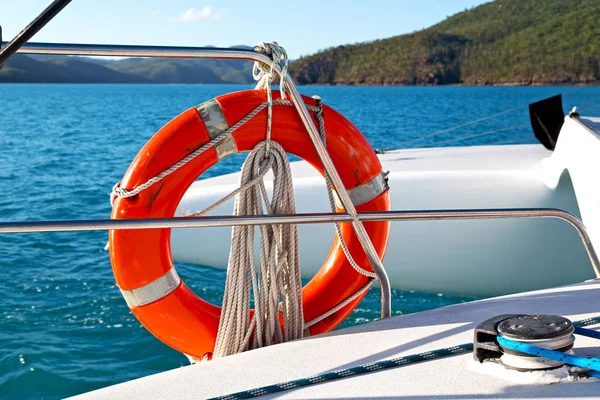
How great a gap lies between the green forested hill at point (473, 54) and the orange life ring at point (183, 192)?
124 ft

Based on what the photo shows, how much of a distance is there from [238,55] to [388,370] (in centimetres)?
80

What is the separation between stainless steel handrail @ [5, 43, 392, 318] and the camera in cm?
154

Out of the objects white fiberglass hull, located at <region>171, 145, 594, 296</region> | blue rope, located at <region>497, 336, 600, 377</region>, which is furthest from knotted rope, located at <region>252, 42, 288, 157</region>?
white fiberglass hull, located at <region>171, 145, 594, 296</region>

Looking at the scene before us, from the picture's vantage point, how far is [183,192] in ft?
6.29

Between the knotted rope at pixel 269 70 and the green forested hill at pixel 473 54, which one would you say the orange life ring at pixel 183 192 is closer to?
the knotted rope at pixel 269 70

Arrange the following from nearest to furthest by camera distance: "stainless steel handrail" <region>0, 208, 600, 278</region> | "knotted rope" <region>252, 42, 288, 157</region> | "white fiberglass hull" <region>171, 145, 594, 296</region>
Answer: "stainless steel handrail" <region>0, 208, 600, 278</region>, "knotted rope" <region>252, 42, 288, 157</region>, "white fiberglass hull" <region>171, 145, 594, 296</region>

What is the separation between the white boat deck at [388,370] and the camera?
133 centimetres

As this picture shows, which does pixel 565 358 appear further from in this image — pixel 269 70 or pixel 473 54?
pixel 473 54

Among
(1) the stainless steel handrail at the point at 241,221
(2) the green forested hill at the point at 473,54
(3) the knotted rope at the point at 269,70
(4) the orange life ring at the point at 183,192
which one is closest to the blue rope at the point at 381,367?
(1) the stainless steel handrail at the point at 241,221

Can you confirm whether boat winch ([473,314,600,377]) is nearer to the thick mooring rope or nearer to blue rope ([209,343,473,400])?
blue rope ([209,343,473,400])

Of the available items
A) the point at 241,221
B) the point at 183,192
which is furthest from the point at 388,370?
the point at 183,192

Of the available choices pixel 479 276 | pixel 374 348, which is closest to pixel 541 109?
pixel 479 276

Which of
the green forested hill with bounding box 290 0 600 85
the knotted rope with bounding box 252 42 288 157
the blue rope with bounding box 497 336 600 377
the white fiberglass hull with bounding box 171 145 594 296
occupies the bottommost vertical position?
the white fiberglass hull with bounding box 171 145 594 296

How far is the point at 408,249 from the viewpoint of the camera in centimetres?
432
